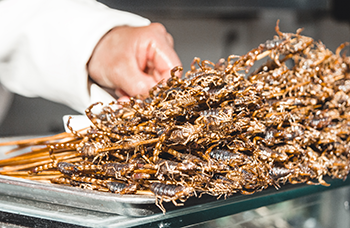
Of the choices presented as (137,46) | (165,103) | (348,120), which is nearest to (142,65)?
(137,46)

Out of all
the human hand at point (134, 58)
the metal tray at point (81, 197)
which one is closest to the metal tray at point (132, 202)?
the metal tray at point (81, 197)

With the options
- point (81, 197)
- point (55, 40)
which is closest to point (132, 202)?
point (81, 197)

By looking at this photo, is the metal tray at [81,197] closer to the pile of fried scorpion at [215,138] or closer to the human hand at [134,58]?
the pile of fried scorpion at [215,138]

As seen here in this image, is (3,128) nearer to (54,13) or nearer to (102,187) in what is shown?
(54,13)

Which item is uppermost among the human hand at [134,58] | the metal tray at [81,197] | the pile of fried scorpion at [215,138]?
the human hand at [134,58]

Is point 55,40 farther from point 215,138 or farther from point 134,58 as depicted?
point 215,138
